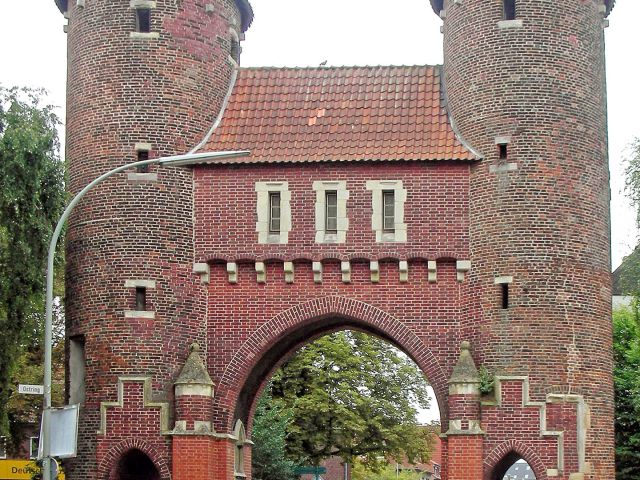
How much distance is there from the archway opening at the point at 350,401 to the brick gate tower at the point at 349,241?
18905 mm

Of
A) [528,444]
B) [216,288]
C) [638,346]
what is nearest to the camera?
[528,444]

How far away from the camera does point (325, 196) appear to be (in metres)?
32.6

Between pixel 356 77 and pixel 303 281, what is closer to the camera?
pixel 303 281

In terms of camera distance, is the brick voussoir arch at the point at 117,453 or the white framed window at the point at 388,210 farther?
the white framed window at the point at 388,210

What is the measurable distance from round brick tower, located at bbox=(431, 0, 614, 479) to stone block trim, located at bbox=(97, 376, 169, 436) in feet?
23.0

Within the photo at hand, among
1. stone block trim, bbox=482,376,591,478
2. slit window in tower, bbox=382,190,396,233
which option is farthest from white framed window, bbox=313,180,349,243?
stone block trim, bbox=482,376,591,478

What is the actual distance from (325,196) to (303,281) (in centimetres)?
199

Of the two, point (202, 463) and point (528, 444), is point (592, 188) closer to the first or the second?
point (528, 444)

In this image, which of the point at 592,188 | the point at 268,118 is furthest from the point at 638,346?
the point at 268,118

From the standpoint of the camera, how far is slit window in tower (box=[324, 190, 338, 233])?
32.5 m

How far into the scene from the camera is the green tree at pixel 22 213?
98.7 ft

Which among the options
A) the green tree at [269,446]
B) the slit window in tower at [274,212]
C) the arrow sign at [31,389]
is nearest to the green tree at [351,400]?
the green tree at [269,446]

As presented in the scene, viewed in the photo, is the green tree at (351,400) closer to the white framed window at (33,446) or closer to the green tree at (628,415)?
the white framed window at (33,446)

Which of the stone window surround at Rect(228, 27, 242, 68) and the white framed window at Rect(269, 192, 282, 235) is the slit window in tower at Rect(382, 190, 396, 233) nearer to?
the white framed window at Rect(269, 192, 282, 235)
